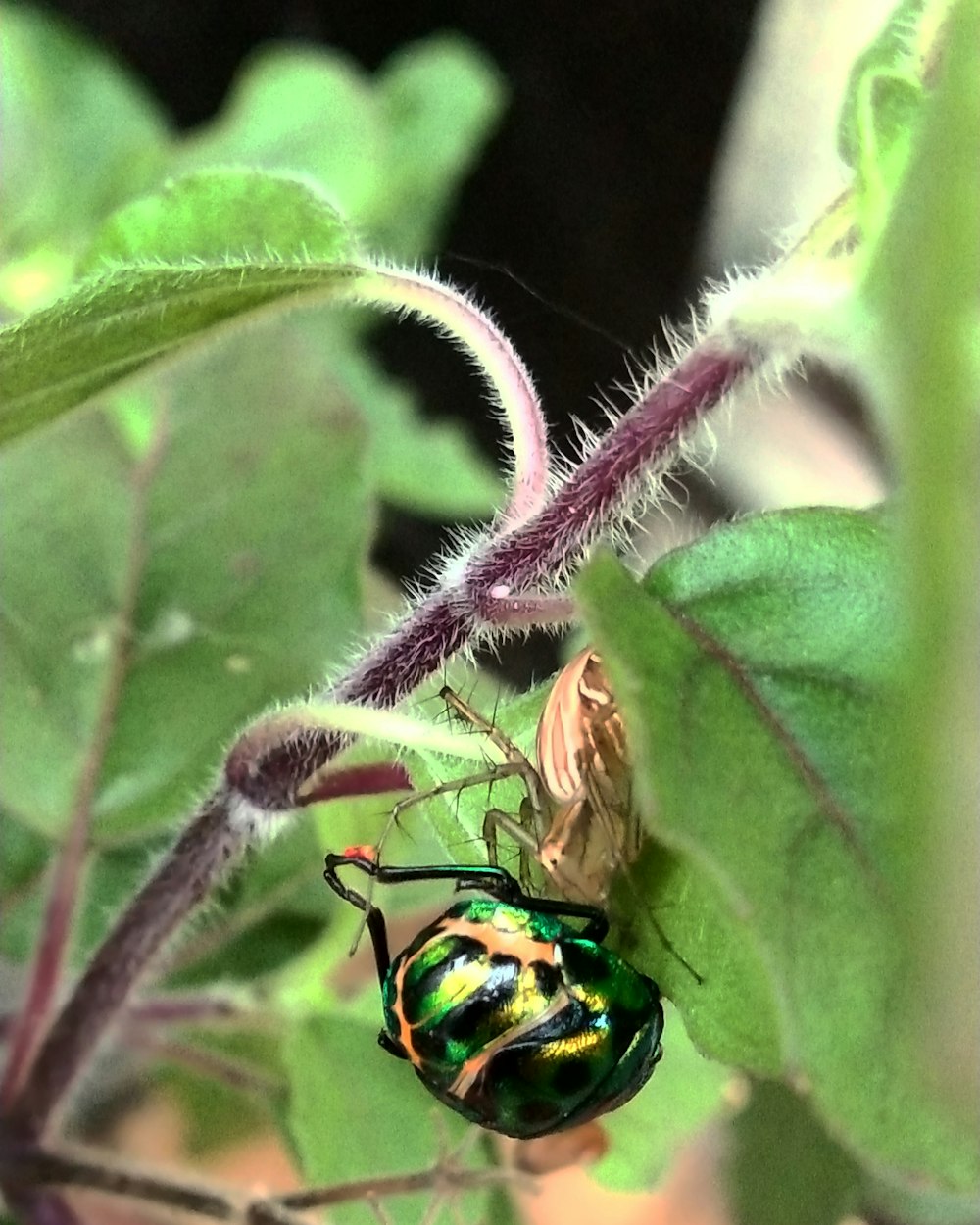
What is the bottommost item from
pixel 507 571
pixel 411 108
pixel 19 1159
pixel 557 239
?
pixel 19 1159

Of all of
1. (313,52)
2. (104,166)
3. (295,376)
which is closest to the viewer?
(295,376)

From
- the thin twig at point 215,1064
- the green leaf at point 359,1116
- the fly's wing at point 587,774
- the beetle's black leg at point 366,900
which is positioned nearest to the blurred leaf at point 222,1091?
the thin twig at point 215,1064

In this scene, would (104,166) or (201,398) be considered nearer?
(201,398)

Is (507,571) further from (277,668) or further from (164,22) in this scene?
(164,22)

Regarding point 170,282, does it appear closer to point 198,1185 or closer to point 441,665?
point 441,665

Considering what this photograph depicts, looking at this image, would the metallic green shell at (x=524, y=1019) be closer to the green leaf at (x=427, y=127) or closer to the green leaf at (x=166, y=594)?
the green leaf at (x=166, y=594)

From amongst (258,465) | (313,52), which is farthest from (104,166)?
(258,465)

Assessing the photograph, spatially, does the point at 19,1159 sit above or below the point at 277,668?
below
